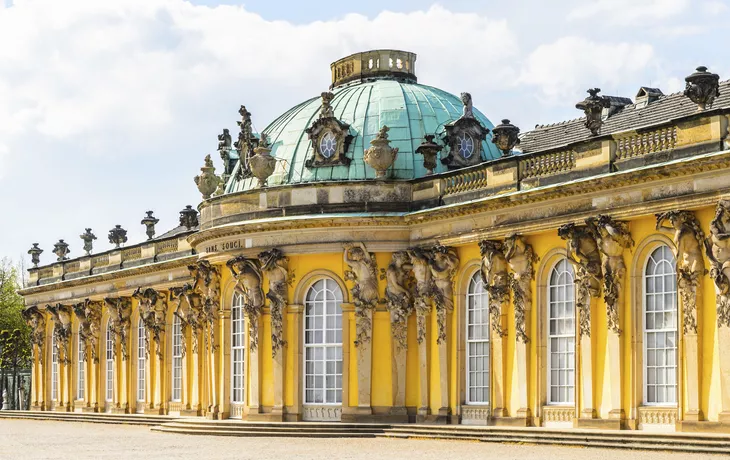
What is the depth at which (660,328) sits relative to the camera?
28516 millimetres

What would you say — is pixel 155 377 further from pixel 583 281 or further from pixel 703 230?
pixel 703 230

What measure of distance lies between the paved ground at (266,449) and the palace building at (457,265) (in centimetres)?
242

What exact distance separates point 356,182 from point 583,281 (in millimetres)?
8539

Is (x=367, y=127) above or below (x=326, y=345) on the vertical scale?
above

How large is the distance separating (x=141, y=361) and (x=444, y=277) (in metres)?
19.6

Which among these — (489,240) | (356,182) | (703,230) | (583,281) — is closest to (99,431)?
(356,182)

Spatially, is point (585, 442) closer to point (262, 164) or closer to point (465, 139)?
point (465, 139)

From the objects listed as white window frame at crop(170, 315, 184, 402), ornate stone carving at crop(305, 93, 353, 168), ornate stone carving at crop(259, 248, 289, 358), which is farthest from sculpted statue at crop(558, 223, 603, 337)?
white window frame at crop(170, 315, 184, 402)

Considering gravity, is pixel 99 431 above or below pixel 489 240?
below

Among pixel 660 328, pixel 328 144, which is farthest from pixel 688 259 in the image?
pixel 328 144

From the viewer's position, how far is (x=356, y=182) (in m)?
36.7

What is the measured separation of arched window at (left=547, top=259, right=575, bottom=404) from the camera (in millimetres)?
31078

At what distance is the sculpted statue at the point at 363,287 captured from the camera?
3616 centimetres

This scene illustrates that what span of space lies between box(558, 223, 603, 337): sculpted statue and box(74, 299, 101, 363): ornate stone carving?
92.1ft
